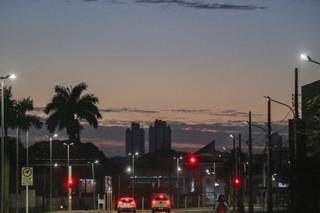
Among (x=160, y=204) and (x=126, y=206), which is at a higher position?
(x=160, y=204)

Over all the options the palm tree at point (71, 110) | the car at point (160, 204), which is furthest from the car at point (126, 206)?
the palm tree at point (71, 110)

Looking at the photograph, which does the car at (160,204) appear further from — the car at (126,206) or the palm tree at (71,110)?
the palm tree at (71,110)

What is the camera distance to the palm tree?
112 metres

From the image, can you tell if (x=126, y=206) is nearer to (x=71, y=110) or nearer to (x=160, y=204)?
(x=160, y=204)

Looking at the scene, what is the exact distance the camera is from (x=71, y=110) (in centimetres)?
11275

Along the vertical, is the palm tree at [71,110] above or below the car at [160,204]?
above

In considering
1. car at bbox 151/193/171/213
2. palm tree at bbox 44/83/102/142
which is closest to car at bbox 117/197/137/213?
car at bbox 151/193/171/213

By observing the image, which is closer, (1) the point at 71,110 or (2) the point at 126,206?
→ (2) the point at 126,206

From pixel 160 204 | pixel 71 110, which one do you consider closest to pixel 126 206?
pixel 160 204

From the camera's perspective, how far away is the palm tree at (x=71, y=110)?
4417 inches

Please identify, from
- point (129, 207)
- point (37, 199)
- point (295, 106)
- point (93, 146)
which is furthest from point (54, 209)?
point (295, 106)

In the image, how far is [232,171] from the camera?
114 meters

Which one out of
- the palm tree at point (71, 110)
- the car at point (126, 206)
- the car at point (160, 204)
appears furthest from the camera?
the palm tree at point (71, 110)

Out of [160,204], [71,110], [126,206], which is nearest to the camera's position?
[160,204]
